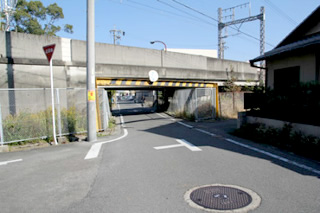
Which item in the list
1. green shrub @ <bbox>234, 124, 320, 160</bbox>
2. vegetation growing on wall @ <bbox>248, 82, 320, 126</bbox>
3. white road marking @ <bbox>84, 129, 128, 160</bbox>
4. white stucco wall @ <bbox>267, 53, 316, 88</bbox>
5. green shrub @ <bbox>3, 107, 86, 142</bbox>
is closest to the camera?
green shrub @ <bbox>234, 124, 320, 160</bbox>

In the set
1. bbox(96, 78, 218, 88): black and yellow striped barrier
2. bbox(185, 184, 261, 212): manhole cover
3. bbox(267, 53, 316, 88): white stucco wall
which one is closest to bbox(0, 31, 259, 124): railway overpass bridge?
bbox(96, 78, 218, 88): black and yellow striped barrier

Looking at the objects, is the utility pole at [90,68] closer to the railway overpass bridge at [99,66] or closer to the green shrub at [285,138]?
the railway overpass bridge at [99,66]

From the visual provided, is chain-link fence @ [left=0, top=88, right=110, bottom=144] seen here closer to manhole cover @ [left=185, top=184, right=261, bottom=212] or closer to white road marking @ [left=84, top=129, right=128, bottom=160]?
white road marking @ [left=84, top=129, right=128, bottom=160]

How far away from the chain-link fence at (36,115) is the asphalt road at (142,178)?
3.91ft

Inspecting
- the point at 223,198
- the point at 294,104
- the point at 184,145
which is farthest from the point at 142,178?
the point at 294,104

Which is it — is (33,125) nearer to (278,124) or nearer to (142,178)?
(142,178)

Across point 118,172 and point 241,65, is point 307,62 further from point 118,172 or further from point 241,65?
point 241,65

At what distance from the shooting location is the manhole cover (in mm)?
3448

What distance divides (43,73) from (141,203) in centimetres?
991

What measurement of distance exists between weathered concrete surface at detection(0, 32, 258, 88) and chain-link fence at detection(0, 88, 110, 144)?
58 cm

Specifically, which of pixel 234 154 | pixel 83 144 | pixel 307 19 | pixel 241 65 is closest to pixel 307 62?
pixel 307 19

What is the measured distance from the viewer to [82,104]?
12008mm

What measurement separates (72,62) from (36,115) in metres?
4.40

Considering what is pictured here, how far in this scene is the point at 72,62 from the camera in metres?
12.2
